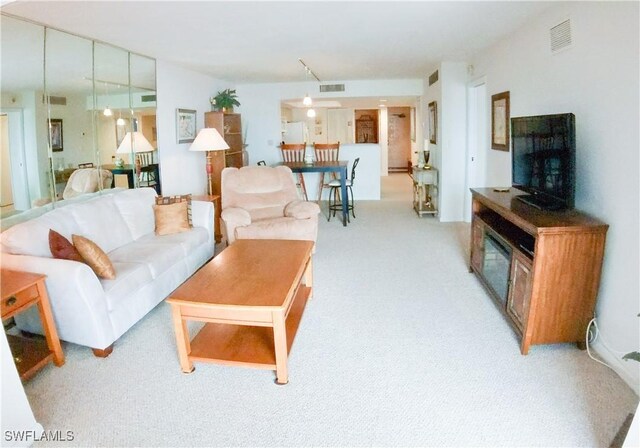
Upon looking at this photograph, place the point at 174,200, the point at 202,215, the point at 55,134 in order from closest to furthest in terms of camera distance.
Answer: the point at 55,134, the point at 174,200, the point at 202,215

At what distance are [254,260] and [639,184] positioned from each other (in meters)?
2.34

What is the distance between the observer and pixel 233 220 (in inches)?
166

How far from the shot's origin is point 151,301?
309cm

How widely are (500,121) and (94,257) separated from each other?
4.08 metres

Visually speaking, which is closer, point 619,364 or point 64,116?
point 619,364

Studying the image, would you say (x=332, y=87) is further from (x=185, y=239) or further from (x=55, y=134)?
(x=55, y=134)

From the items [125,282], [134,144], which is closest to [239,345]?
[125,282]

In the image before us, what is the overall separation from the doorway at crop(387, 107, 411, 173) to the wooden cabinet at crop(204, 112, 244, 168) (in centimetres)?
680

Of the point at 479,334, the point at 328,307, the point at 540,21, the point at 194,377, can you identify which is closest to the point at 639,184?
the point at 479,334

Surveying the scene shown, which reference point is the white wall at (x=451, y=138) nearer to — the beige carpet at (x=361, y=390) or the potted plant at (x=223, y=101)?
the beige carpet at (x=361, y=390)

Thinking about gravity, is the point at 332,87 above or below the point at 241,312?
above

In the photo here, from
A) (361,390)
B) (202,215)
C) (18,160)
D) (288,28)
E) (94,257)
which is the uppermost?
(288,28)

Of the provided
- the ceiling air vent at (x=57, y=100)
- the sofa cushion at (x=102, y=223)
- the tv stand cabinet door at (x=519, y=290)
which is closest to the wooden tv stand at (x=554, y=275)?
the tv stand cabinet door at (x=519, y=290)

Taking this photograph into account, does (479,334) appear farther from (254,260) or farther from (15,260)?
(15,260)
